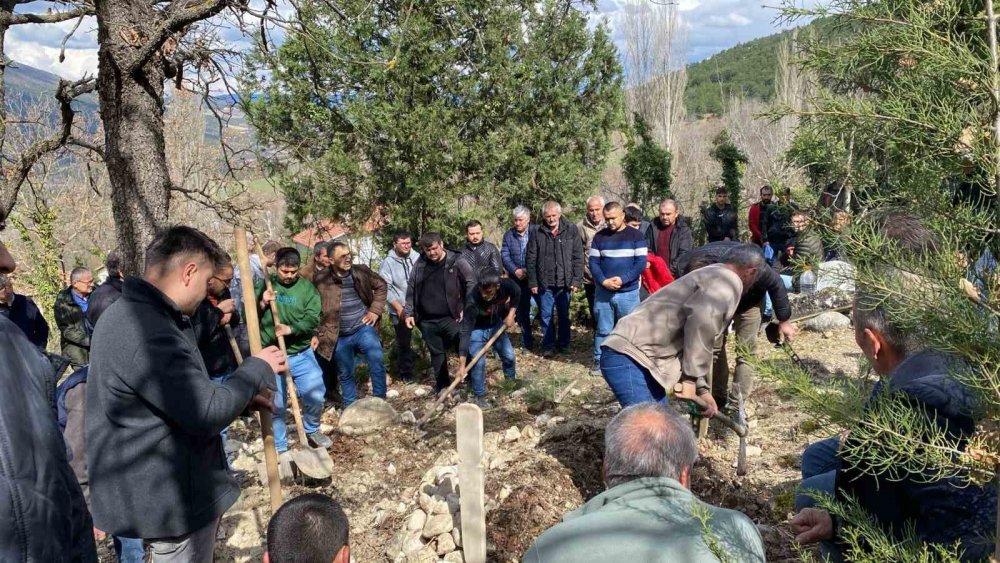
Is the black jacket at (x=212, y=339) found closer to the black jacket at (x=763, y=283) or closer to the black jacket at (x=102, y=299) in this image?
the black jacket at (x=102, y=299)

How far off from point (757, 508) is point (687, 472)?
87.6 inches

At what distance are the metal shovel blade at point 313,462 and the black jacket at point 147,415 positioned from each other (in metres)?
2.32

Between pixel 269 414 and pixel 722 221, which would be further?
pixel 722 221

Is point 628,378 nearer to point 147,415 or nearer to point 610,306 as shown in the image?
point 147,415

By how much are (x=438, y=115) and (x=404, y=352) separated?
164 inches

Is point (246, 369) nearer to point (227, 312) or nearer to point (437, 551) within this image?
point (437, 551)

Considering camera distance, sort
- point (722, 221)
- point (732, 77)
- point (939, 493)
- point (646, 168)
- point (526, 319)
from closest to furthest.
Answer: point (939, 493), point (526, 319), point (722, 221), point (646, 168), point (732, 77)

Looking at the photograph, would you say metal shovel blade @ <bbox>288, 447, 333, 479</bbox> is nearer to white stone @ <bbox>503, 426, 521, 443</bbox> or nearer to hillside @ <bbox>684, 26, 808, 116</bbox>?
white stone @ <bbox>503, 426, 521, 443</bbox>

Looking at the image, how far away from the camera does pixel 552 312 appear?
8.14 meters

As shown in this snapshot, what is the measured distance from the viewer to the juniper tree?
1376 millimetres

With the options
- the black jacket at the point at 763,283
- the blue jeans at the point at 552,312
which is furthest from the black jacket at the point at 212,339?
the blue jeans at the point at 552,312

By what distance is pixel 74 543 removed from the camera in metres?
2.06

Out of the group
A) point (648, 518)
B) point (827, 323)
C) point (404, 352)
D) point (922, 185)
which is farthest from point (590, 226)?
point (922, 185)

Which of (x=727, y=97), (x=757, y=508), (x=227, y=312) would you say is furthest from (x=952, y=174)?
(x=727, y=97)
